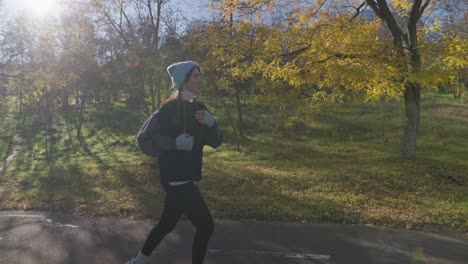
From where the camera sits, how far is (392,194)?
778 centimetres

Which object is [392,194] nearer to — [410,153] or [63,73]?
[410,153]

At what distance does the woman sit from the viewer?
328 centimetres

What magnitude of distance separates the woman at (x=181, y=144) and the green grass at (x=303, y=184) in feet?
9.56

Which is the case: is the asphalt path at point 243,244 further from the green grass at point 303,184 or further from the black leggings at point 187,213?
the black leggings at point 187,213

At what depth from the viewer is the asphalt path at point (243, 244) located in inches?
174

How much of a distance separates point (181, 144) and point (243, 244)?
2.13 metres

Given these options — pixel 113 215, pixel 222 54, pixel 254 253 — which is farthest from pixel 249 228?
pixel 222 54

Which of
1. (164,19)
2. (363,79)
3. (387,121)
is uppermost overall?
(164,19)

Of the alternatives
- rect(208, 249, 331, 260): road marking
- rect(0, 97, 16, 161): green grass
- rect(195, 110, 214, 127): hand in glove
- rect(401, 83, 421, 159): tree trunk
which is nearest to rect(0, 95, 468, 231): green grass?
rect(401, 83, 421, 159): tree trunk

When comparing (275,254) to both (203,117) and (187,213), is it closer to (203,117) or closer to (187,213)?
(187,213)

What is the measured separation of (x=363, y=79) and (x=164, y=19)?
28.1ft

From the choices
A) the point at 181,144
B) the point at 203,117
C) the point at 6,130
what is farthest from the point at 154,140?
the point at 6,130

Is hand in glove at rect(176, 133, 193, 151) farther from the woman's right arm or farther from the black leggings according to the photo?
the black leggings

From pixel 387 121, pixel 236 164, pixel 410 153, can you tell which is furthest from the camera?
pixel 387 121
